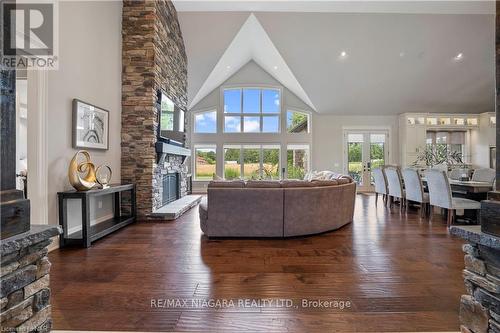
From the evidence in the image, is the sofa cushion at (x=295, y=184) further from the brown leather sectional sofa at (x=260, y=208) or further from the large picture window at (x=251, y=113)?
the large picture window at (x=251, y=113)

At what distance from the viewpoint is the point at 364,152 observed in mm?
9789

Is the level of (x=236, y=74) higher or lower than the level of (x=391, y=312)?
higher

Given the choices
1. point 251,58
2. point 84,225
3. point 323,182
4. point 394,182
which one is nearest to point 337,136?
point 394,182

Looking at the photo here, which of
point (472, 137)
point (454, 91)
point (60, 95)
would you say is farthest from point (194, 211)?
point (472, 137)

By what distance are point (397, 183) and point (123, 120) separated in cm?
599

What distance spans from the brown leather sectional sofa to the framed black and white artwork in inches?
77.7

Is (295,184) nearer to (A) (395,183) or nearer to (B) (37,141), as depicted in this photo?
(B) (37,141)

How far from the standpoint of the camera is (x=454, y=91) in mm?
8578

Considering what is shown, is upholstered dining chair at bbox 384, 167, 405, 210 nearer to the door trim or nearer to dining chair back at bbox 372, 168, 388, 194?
dining chair back at bbox 372, 168, 388, 194

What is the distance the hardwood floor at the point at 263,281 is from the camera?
181cm

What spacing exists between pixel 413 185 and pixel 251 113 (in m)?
6.05

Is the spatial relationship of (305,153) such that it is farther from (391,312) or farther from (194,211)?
(391,312)

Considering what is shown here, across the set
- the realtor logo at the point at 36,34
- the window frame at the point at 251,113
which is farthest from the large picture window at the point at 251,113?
the realtor logo at the point at 36,34

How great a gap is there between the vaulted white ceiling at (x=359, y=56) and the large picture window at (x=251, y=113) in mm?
825
